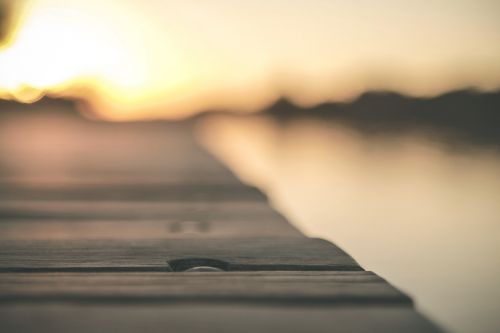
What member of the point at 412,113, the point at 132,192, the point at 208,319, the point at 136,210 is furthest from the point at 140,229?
the point at 412,113

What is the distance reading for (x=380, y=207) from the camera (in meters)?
7.34

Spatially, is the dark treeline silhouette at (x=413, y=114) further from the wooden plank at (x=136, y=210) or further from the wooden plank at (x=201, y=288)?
the wooden plank at (x=201, y=288)

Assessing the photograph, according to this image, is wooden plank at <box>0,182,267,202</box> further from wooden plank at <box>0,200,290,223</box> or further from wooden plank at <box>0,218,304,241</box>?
wooden plank at <box>0,218,304,241</box>

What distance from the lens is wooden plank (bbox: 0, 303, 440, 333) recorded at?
30.2 inches

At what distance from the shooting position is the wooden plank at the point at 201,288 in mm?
882

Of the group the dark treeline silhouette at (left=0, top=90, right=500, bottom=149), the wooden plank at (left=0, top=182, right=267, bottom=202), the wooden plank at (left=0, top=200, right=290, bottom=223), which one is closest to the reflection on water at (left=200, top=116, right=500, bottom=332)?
the wooden plank at (left=0, top=200, right=290, bottom=223)

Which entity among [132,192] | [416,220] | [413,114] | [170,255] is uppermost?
[413,114]

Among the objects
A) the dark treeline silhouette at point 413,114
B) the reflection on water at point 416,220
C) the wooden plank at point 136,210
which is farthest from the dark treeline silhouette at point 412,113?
the wooden plank at point 136,210

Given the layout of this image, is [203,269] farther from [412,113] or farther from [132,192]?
[412,113]

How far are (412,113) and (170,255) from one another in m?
42.9

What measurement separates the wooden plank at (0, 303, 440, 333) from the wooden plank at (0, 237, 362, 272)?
274 millimetres

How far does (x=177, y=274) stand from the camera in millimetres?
1031

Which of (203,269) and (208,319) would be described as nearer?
(208,319)

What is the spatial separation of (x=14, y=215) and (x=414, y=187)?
8.49 m
